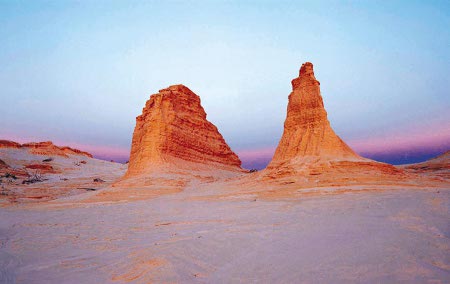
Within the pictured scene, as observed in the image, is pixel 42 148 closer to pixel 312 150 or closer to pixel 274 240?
pixel 312 150

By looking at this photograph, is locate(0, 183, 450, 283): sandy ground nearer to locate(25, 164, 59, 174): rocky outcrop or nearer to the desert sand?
the desert sand

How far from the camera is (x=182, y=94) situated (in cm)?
2812

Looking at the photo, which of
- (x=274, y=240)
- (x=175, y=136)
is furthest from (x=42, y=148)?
(x=274, y=240)

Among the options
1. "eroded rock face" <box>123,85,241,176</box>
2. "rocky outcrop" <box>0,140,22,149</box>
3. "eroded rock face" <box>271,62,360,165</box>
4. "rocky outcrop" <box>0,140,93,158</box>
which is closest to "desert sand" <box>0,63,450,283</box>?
"eroded rock face" <box>271,62,360,165</box>

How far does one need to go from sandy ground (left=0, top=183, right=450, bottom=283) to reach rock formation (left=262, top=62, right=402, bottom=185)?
199 inches

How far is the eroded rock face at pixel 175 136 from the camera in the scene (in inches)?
901

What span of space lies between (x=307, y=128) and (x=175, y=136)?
13.2 m

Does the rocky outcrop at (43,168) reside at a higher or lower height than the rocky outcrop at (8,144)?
lower

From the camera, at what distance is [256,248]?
4.03 m

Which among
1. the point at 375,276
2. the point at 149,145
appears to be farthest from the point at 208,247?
the point at 149,145

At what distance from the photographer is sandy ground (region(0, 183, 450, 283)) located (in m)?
2.99

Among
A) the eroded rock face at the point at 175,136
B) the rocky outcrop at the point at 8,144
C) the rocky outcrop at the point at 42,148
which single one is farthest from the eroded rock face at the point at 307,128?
the rocky outcrop at the point at 8,144

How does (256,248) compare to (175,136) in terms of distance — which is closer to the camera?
(256,248)

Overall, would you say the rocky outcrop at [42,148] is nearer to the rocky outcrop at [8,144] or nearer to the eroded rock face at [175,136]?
the rocky outcrop at [8,144]
